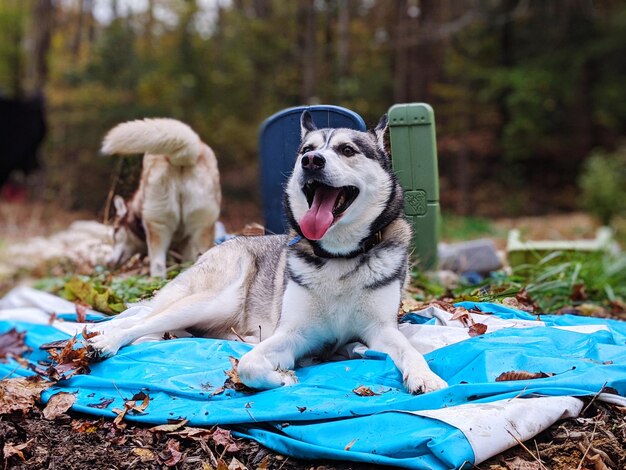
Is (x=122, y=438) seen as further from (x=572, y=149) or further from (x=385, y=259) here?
(x=572, y=149)

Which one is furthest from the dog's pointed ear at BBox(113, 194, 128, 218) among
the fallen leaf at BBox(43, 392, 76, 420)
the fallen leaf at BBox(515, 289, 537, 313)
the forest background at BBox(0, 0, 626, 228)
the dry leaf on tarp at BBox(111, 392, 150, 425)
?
the forest background at BBox(0, 0, 626, 228)

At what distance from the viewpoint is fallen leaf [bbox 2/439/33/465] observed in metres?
2.89

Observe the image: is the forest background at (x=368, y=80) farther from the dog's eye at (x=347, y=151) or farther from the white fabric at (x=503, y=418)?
the white fabric at (x=503, y=418)

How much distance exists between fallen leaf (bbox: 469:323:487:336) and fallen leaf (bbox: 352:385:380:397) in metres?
0.89

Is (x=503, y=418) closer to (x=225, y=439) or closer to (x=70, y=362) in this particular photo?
(x=225, y=439)

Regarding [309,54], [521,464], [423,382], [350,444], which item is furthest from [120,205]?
[309,54]

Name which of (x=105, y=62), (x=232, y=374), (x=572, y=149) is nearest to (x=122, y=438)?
(x=232, y=374)

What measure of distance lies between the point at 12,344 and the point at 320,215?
2560 mm

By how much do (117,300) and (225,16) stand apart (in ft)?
47.5

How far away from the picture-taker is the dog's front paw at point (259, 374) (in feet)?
10.1

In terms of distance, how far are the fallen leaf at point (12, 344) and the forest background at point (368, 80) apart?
8754mm

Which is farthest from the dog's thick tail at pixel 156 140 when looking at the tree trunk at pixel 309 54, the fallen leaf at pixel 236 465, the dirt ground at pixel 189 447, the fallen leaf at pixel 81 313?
the tree trunk at pixel 309 54

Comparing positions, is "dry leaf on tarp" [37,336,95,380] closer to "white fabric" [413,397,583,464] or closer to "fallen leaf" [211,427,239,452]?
"fallen leaf" [211,427,239,452]

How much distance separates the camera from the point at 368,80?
59.3 feet
